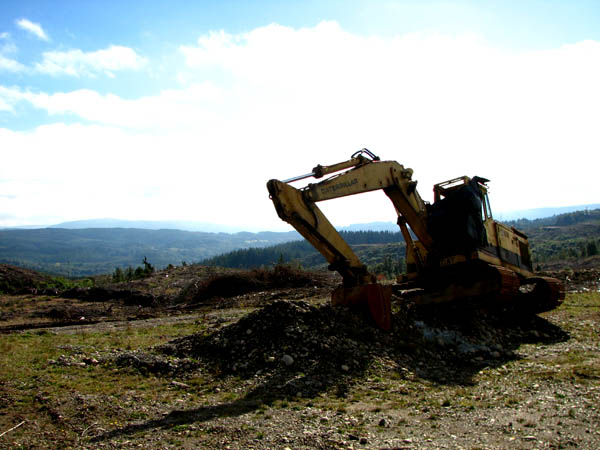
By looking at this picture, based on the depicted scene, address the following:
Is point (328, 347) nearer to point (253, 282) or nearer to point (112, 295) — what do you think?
point (253, 282)

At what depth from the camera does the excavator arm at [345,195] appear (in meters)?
9.73

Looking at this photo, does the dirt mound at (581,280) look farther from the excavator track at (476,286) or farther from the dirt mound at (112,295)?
the dirt mound at (112,295)

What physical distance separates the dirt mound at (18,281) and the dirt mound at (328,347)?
2404 cm

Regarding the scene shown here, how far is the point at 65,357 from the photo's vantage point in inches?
384

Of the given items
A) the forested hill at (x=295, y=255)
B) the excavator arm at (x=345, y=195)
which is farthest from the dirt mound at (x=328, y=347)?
the forested hill at (x=295, y=255)

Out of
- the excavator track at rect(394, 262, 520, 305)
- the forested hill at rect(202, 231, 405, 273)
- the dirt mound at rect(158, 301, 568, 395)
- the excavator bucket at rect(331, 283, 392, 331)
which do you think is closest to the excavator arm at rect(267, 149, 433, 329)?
the excavator bucket at rect(331, 283, 392, 331)

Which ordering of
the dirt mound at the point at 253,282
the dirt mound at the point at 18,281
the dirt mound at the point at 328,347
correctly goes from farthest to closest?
the dirt mound at the point at 18,281 → the dirt mound at the point at 253,282 → the dirt mound at the point at 328,347

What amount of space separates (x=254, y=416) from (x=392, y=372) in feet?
11.3

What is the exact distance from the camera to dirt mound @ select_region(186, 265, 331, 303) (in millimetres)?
26062

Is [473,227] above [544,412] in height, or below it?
above

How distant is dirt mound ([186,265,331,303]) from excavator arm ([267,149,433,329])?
15481 millimetres

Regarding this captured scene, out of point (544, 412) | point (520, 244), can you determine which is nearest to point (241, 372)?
point (544, 412)

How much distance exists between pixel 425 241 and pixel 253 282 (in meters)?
15.3

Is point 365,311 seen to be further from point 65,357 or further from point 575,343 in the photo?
point 65,357
